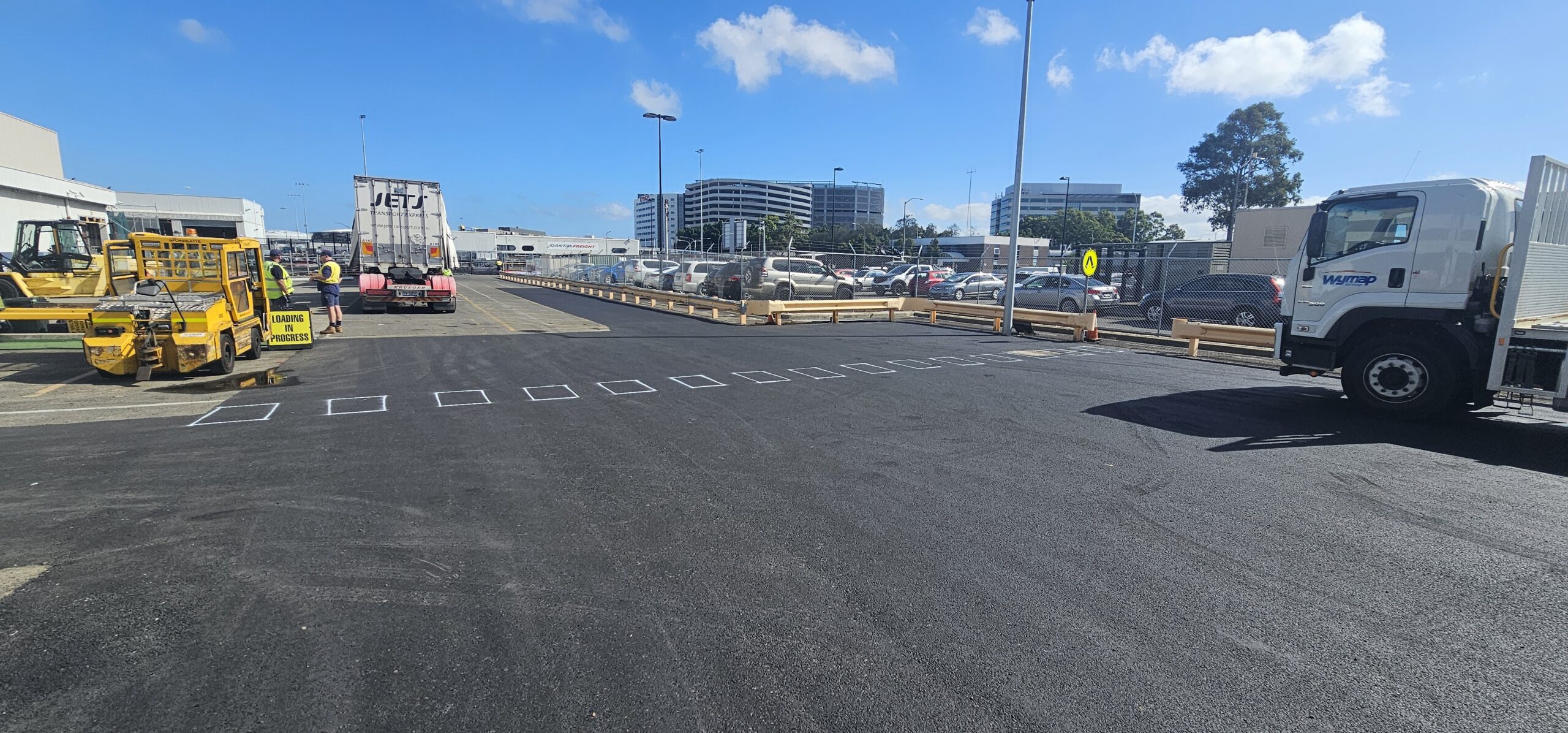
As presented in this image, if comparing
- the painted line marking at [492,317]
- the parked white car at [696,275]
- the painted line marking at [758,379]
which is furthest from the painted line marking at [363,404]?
the parked white car at [696,275]

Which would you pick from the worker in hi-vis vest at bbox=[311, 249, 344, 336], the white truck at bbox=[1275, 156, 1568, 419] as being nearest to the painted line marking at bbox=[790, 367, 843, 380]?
the white truck at bbox=[1275, 156, 1568, 419]

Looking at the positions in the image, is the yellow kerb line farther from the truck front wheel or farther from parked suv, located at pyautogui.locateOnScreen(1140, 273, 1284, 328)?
parked suv, located at pyautogui.locateOnScreen(1140, 273, 1284, 328)

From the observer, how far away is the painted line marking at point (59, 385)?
29.1ft

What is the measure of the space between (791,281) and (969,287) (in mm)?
12195

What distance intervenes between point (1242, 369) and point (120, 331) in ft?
56.6

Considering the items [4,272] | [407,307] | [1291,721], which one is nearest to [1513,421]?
[1291,721]

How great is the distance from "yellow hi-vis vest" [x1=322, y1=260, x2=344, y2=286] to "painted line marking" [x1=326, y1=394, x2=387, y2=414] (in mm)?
7885

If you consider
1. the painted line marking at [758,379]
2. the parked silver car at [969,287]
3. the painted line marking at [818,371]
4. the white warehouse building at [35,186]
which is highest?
the white warehouse building at [35,186]

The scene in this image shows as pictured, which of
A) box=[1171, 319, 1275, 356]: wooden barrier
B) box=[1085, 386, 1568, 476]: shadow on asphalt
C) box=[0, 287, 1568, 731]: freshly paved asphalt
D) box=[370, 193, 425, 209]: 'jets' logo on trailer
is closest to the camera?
box=[0, 287, 1568, 731]: freshly paved asphalt

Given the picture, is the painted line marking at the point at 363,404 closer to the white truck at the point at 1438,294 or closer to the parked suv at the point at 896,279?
the white truck at the point at 1438,294

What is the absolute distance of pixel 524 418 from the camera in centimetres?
780

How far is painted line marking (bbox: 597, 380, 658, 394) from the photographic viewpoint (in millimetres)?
9430

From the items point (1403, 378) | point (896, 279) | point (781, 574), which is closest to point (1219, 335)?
point (1403, 378)

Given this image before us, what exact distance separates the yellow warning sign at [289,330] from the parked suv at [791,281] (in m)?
13.1
